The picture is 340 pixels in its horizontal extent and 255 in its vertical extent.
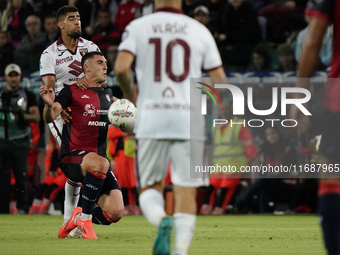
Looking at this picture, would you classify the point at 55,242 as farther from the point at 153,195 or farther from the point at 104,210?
the point at 153,195

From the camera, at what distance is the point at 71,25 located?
786 centimetres

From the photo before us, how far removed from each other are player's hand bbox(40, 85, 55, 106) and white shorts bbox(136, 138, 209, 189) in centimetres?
241

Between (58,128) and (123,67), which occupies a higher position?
(123,67)

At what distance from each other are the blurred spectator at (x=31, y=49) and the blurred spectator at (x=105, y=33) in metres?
1.15

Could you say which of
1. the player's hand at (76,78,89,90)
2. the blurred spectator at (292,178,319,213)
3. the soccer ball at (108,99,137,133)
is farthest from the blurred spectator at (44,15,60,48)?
the soccer ball at (108,99,137,133)

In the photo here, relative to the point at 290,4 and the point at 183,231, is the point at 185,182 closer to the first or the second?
the point at 183,231

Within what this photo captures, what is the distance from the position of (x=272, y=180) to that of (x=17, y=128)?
4.64 m

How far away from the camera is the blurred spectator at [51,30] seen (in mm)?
14062

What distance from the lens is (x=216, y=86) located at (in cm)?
474

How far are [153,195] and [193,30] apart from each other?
1.15 m

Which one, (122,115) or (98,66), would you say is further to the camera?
(98,66)

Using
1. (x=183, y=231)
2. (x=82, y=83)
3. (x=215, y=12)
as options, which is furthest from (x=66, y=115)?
A: (x=215, y=12)

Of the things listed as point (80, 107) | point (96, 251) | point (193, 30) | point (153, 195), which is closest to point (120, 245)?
point (96, 251)

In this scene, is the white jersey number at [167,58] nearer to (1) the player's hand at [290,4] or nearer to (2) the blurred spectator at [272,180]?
(2) the blurred spectator at [272,180]
